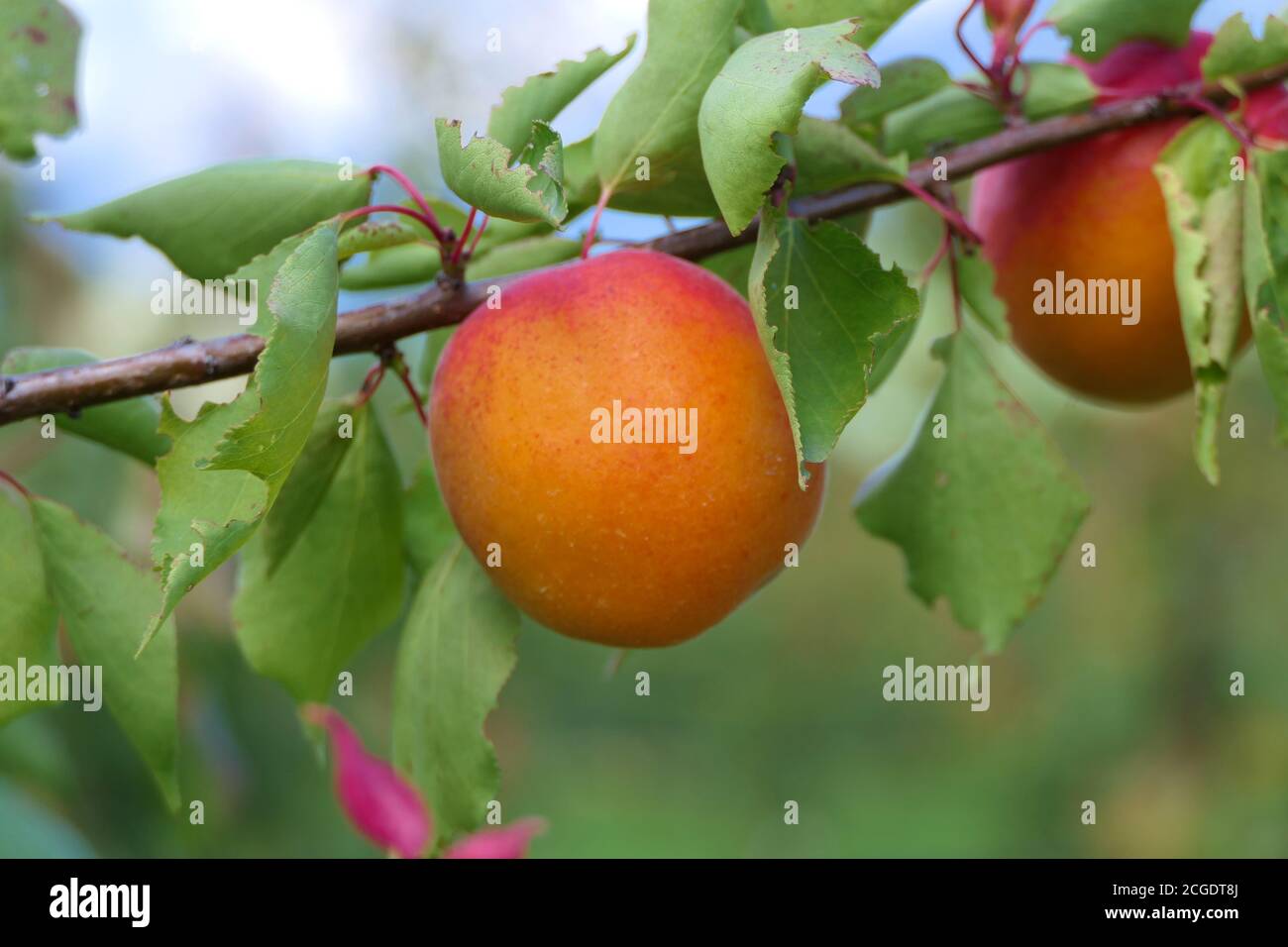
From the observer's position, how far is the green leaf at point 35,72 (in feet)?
2.17

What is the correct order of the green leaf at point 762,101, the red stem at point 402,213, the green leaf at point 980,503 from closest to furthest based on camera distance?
the green leaf at point 762,101 → the red stem at point 402,213 → the green leaf at point 980,503

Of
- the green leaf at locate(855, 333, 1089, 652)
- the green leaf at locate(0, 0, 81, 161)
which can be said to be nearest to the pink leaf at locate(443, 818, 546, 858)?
the green leaf at locate(855, 333, 1089, 652)

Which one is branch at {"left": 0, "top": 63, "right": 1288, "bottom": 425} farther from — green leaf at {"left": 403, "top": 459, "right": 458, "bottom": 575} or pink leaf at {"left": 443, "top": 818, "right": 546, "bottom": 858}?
pink leaf at {"left": 443, "top": 818, "right": 546, "bottom": 858}

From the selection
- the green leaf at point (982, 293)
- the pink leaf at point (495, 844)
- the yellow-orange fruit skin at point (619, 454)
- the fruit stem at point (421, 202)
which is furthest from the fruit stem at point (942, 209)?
the pink leaf at point (495, 844)

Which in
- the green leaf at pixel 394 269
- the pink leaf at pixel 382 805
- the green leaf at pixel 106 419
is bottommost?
the pink leaf at pixel 382 805

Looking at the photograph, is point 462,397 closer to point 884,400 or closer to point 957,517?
point 957,517

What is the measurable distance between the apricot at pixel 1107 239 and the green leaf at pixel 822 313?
221 millimetres

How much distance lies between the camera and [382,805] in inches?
22.3

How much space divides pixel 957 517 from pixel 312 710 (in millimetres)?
344

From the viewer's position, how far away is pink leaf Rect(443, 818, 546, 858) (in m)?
0.60

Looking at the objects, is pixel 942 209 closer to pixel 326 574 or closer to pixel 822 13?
pixel 822 13

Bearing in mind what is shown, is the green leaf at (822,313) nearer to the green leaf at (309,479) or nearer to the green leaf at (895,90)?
the green leaf at (895,90)

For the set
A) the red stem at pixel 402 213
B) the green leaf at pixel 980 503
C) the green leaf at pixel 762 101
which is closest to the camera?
the green leaf at pixel 762 101

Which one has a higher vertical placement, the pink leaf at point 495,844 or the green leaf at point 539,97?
the green leaf at point 539,97
